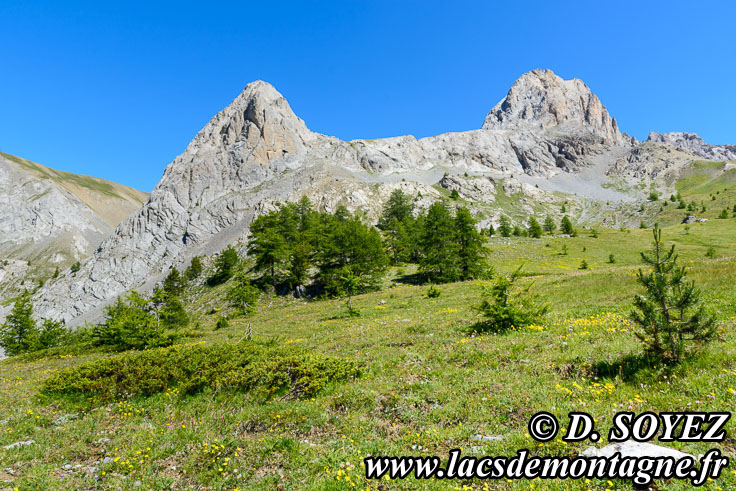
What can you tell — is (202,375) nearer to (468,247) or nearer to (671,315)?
(671,315)

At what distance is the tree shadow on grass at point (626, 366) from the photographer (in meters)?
7.95

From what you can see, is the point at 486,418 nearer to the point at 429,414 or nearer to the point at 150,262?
the point at 429,414

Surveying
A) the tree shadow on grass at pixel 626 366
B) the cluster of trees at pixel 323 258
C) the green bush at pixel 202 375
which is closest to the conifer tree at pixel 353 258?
the cluster of trees at pixel 323 258

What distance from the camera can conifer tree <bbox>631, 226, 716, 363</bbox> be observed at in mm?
7516

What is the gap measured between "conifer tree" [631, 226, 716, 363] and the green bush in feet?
29.4

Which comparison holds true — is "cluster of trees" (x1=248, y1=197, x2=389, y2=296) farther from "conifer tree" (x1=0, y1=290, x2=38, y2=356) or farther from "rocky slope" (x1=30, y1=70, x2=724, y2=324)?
"rocky slope" (x1=30, y1=70, x2=724, y2=324)

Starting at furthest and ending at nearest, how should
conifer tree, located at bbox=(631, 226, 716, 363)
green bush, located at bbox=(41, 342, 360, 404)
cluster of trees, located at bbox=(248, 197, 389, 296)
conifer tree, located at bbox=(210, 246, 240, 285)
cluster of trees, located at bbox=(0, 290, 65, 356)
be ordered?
1. conifer tree, located at bbox=(210, 246, 240, 285)
2. cluster of trees, located at bbox=(248, 197, 389, 296)
3. cluster of trees, located at bbox=(0, 290, 65, 356)
4. green bush, located at bbox=(41, 342, 360, 404)
5. conifer tree, located at bbox=(631, 226, 716, 363)

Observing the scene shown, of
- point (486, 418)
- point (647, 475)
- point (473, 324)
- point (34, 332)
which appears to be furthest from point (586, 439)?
point (34, 332)

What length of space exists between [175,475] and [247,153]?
646 ft

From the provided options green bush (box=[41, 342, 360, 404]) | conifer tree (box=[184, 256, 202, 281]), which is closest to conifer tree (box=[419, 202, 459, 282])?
green bush (box=[41, 342, 360, 404])

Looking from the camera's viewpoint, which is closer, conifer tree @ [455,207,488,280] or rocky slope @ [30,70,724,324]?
conifer tree @ [455,207,488,280]

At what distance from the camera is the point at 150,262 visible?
130 m

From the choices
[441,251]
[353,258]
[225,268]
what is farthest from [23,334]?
[441,251]

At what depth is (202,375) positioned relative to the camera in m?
Result: 10.8
